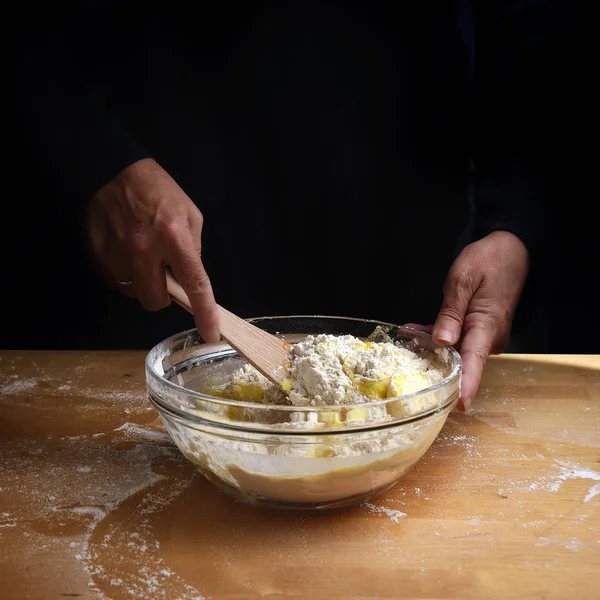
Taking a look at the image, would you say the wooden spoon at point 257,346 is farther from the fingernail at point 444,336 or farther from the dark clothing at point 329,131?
the dark clothing at point 329,131

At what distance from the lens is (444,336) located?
3.67ft

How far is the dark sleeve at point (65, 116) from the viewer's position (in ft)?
4.28

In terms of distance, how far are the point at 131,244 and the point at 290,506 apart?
1.93 feet

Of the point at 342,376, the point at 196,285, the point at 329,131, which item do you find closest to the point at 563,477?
the point at 342,376

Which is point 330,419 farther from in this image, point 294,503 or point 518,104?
point 518,104

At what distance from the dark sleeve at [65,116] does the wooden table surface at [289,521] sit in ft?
1.50

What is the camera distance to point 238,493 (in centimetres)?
87

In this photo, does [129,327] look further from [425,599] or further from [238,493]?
[425,599]

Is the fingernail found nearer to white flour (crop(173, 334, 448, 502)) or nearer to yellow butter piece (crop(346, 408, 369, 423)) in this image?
white flour (crop(173, 334, 448, 502))

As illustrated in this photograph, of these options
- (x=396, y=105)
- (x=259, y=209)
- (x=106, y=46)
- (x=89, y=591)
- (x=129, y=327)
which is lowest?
(x=129, y=327)

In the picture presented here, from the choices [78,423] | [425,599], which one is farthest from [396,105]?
[425,599]

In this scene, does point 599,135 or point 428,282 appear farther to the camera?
point 599,135

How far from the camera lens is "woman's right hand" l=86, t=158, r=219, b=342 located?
1092 mm

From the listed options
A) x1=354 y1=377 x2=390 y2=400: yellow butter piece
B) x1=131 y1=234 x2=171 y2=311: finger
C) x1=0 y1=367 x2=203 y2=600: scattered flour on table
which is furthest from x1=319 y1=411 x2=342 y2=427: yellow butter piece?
x1=131 y1=234 x2=171 y2=311: finger
